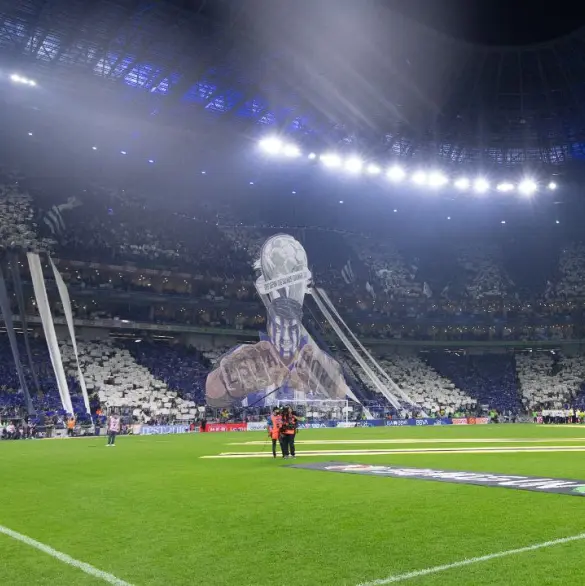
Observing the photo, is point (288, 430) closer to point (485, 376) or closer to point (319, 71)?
point (319, 71)

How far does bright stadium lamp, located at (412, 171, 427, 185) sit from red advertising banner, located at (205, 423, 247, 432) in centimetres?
3233

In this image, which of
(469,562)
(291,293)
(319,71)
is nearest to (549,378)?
(291,293)

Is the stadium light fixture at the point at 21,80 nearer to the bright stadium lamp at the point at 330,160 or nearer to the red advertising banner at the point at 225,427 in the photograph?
the bright stadium lamp at the point at 330,160

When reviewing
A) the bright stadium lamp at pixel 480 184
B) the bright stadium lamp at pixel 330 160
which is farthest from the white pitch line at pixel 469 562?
the bright stadium lamp at pixel 480 184

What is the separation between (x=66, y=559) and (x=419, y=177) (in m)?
62.1

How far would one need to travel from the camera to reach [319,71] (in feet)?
154

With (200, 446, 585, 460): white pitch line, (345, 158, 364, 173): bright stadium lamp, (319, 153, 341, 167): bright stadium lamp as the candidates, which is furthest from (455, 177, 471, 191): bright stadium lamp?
(200, 446, 585, 460): white pitch line

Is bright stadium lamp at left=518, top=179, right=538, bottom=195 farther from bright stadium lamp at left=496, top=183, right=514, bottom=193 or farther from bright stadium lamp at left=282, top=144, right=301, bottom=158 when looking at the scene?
bright stadium lamp at left=282, top=144, right=301, bottom=158

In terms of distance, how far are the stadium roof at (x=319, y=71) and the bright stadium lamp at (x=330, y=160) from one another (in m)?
1.11

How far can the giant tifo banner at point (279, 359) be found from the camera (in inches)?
1890

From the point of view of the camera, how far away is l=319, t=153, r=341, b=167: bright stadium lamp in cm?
5972

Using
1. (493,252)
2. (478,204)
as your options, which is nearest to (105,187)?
(478,204)

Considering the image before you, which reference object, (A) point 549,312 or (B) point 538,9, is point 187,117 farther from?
(A) point 549,312

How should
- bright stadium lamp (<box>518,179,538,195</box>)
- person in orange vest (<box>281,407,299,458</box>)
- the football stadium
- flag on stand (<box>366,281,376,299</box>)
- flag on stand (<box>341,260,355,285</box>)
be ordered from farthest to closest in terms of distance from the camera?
flag on stand (<box>366,281,376,299</box>) < flag on stand (<box>341,260,355,285</box>) < bright stadium lamp (<box>518,179,538,195</box>) < person in orange vest (<box>281,407,299,458</box>) < the football stadium
